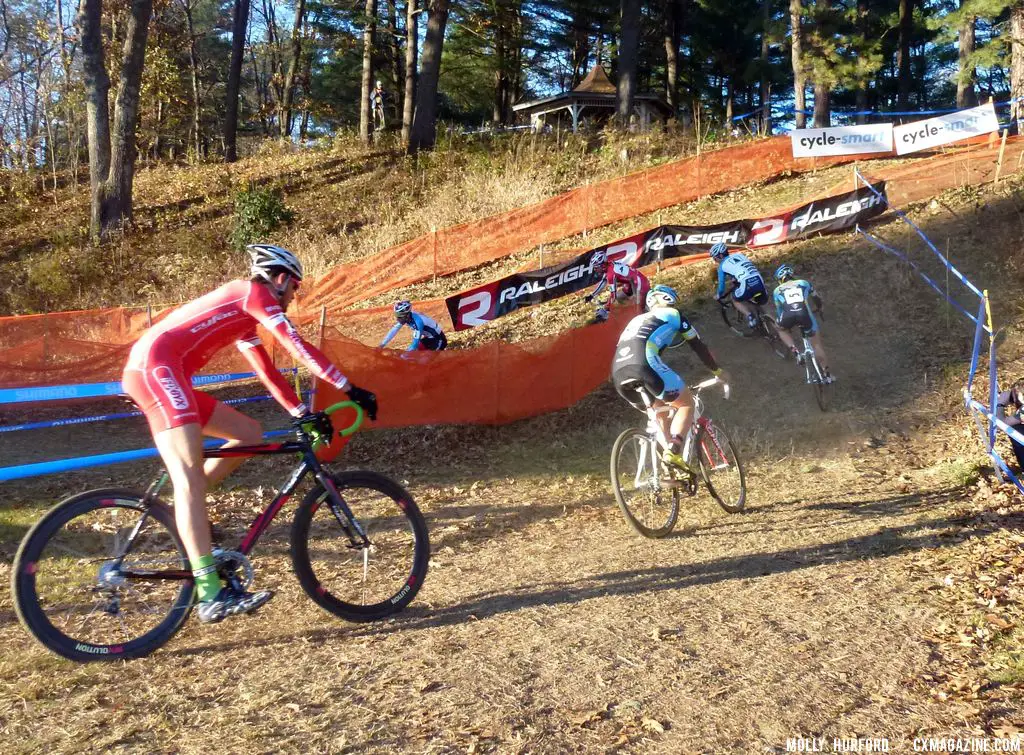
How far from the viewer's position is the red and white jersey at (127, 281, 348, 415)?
4.08 metres

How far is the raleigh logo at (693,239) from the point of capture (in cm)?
1605

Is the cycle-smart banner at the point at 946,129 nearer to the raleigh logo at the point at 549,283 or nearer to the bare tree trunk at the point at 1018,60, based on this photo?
the bare tree trunk at the point at 1018,60

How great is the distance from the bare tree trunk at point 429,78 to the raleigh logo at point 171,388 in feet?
75.5

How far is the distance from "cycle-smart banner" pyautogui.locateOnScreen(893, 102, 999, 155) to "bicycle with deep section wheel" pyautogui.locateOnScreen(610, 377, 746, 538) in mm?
14087

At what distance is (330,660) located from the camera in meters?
4.05

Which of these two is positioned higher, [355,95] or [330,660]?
[355,95]

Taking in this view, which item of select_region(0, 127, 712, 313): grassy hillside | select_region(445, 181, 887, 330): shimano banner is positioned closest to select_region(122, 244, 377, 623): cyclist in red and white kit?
select_region(445, 181, 887, 330): shimano banner

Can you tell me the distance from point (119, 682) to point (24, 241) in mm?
21548

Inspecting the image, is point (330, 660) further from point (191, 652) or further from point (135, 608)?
point (135, 608)

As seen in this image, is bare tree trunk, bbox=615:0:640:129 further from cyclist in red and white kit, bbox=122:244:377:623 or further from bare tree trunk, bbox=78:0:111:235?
cyclist in red and white kit, bbox=122:244:377:623

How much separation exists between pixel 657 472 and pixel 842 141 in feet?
52.7

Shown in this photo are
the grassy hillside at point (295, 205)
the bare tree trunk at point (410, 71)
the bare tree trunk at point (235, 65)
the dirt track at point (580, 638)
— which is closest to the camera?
the dirt track at point (580, 638)

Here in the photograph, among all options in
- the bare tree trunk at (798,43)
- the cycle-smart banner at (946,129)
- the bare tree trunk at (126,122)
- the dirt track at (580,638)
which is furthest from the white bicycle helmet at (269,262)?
the bare tree trunk at (798,43)

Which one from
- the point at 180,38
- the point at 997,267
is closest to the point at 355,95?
the point at 180,38
